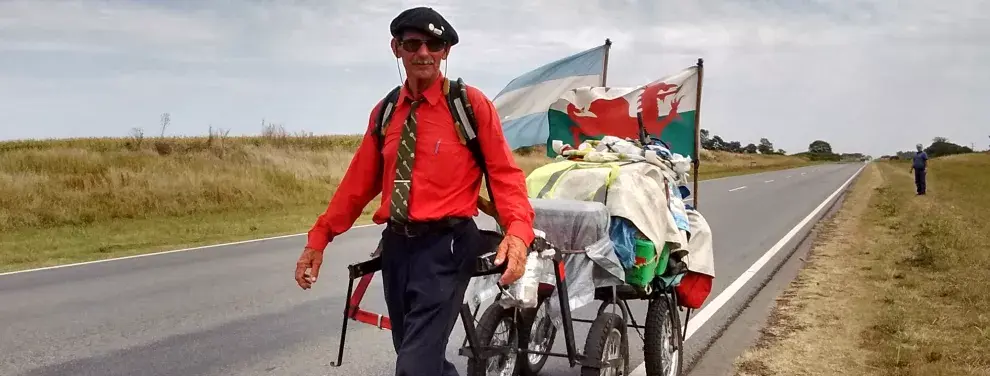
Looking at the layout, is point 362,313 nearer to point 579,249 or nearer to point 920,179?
point 579,249

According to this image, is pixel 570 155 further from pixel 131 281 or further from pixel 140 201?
pixel 140 201

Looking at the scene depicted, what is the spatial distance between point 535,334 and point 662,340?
2.47ft

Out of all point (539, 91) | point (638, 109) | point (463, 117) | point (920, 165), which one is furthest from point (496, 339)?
point (920, 165)

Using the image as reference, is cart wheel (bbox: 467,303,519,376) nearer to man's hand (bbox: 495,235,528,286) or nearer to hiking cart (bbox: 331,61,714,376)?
hiking cart (bbox: 331,61,714,376)

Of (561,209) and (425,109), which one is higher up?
(425,109)

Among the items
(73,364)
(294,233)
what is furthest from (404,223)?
(294,233)

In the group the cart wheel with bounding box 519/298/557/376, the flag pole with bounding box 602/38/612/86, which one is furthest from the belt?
the flag pole with bounding box 602/38/612/86

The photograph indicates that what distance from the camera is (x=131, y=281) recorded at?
9648 mm

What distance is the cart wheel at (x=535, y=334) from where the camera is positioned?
16.0 feet

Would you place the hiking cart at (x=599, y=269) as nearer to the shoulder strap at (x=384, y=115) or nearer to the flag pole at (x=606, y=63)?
the shoulder strap at (x=384, y=115)

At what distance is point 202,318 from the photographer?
24.8 feet

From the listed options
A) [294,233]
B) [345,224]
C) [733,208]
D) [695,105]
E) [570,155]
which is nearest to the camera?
[345,224]

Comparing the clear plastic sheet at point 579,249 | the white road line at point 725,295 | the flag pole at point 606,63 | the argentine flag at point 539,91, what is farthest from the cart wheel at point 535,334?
the flag pole at point 606,63

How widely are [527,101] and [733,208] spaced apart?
15.2 metres
